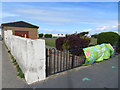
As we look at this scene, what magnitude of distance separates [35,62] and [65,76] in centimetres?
151

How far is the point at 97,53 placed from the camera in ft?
19.5

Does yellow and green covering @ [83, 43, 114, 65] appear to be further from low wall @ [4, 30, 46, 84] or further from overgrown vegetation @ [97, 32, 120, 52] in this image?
low wall @ [4, 30, 46, 84]

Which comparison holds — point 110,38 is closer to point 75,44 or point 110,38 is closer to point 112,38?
point 112,38

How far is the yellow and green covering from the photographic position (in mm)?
5473

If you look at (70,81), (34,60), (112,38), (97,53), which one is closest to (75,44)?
(97,53)

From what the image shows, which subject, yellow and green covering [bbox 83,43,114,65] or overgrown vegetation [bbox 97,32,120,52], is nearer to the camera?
yellow and green covering [bbox 83,43,114,65]

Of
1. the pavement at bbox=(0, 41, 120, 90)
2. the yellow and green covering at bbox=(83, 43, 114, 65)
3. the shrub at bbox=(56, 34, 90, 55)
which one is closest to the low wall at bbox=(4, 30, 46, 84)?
the pavement at bbox=(0, 41, 120, 90)

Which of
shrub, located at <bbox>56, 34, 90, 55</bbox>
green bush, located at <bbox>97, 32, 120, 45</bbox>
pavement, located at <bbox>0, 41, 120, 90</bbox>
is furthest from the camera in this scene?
green bush, located at <bbox>97, 32, 120, 45</bbox>

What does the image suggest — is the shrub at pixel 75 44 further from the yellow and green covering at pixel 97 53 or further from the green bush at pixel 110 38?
the green bush at pixel 110 38

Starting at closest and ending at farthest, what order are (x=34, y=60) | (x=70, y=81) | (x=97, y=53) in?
(x=34, y=60)
(x=70, y=81)
(x=97, y=53)

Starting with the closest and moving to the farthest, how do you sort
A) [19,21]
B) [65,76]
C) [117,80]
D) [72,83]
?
[72,83], [117,80], [65,76], [19,21]

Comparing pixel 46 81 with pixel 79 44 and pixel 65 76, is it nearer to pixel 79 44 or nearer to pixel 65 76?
pixel 65 76

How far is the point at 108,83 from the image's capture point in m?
3.55

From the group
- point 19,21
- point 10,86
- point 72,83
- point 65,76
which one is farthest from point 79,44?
point 19,21
